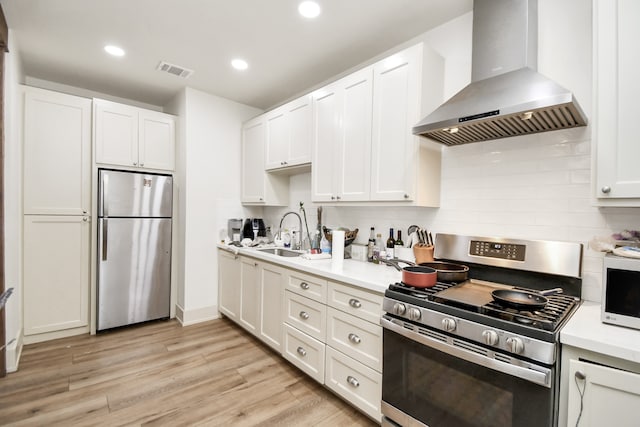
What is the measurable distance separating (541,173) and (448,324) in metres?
1.06

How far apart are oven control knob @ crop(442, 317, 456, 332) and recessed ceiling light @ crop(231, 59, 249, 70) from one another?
265 cm

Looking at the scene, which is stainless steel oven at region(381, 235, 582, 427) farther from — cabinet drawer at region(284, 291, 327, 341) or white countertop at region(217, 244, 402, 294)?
cabinet drawer at region(284, 291, 327, 341)

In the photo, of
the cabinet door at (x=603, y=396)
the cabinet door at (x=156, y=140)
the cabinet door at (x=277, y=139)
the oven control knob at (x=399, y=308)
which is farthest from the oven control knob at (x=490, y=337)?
the cabinet door at (x=156, y=140)

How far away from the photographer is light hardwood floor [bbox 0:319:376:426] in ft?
6.15

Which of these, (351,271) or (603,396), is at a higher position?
(351,271)

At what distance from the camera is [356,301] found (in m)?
1.86

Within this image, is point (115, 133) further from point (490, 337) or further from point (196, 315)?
point (490, 337)

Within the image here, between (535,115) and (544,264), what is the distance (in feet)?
2.53

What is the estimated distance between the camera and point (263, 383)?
2.27 meters

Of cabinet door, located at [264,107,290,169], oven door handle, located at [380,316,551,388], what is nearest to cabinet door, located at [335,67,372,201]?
cabinet door, located at [264,107,290,169]

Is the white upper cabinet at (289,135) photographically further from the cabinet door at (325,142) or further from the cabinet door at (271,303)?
the cabinet door at (271,303)

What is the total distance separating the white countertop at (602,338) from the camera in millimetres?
985

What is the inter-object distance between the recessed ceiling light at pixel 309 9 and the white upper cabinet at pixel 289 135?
0.76 metres

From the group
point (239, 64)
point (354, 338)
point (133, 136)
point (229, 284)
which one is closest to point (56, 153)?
point (133, 136)
